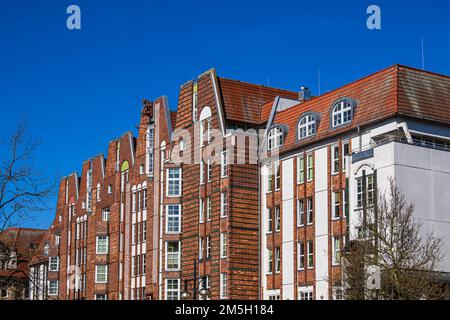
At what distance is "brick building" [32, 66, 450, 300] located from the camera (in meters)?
46.4

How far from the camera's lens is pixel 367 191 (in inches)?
1758

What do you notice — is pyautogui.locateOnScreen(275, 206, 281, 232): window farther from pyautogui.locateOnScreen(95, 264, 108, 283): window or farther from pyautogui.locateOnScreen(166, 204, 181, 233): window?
pyautogui.locateOnScreen(95, 264, 108, 283): window

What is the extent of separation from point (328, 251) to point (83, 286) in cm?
3780

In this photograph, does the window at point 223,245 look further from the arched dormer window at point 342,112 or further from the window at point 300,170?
the arched dormer window at point 342,112

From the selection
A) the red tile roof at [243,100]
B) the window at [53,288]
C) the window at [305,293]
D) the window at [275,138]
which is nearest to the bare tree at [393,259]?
the window at [305,293]

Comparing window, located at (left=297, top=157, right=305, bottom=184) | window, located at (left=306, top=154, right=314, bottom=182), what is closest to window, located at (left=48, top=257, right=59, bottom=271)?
window, located at (left=297, top=157, right=305, bottom=184)

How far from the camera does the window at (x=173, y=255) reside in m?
61.8

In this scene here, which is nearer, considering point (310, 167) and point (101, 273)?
point (310, 167)

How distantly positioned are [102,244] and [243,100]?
25.2 metres

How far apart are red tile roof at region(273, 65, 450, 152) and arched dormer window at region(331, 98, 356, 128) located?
13.6 inches

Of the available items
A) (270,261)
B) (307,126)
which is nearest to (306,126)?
(307,126)

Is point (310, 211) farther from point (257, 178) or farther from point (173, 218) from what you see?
point (173, 218)

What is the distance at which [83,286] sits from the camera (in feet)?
261
